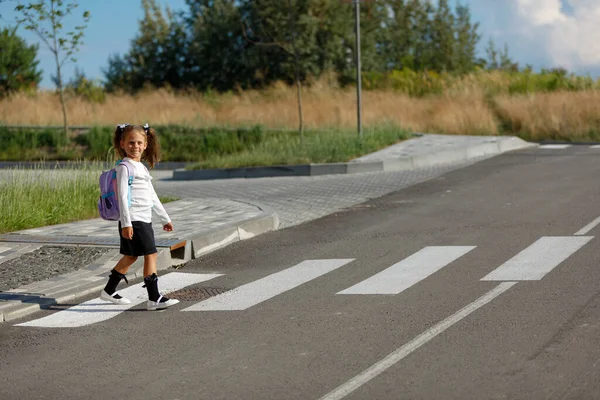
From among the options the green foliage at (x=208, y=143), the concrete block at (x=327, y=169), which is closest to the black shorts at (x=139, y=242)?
the concrete block at (x=327, y=169)

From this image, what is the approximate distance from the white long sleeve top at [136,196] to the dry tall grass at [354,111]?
1956 cm

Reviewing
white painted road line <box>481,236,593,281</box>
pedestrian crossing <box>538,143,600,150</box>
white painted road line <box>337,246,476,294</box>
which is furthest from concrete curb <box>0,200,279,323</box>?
pedestrian crossing <box>538,143,600,150</box>

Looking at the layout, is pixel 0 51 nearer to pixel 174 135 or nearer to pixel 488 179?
pixel 174 135

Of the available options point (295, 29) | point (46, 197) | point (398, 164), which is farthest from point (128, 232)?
point (295, 29)

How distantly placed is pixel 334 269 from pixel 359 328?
2.79 m

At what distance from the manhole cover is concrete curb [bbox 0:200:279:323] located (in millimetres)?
734

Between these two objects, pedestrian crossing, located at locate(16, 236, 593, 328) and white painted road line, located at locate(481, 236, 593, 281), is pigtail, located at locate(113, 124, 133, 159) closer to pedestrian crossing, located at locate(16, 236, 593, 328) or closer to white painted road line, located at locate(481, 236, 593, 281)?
pedestrian crossing, located at locate(16, 236, 593, 328)

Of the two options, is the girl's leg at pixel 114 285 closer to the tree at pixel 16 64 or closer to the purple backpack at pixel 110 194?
the purple backpack at pixel 110 194

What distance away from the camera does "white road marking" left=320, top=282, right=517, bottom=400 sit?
19.4 ft

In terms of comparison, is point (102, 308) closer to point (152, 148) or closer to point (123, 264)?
point (123, 264)

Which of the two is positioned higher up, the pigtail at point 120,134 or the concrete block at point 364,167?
the pigtail at point 120,134

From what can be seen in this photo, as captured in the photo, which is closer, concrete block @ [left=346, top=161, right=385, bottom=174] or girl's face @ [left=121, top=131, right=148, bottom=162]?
girl's face @ [left=121, top=131, right=148, bottom=162]

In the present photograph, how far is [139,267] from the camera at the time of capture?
10.4 meters

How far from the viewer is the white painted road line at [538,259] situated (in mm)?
9320
